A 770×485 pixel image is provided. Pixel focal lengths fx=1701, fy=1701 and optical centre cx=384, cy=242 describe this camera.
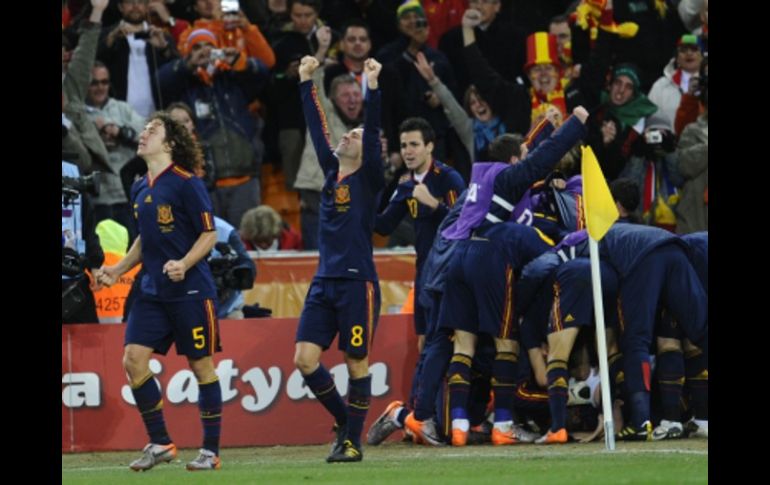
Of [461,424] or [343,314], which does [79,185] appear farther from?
[461,424]

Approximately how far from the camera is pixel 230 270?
45.2 feet

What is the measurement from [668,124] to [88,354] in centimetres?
693

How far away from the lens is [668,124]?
17.6 metres

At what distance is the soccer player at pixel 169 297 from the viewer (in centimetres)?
1130

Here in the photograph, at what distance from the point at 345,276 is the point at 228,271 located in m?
2.15

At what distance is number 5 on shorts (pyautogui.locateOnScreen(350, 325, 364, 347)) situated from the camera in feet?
38.7

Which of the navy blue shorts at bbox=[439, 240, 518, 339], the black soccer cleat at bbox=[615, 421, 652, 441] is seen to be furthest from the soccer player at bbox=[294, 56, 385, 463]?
the black soccer cleat at bbox=[615, 421, 652, 441]

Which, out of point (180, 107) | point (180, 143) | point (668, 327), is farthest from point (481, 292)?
point (180, 107)

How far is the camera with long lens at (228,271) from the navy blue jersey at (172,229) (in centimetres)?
190

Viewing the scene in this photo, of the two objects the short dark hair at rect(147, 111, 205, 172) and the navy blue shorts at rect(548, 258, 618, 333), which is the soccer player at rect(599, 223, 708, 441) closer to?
the navy blue shorts at rect(548, 258, 618, 333)

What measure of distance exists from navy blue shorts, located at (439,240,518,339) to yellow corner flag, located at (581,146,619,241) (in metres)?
1.39

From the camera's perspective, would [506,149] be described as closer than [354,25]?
Yes

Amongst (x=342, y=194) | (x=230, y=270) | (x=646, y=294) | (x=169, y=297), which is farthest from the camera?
(x=230, y=270)

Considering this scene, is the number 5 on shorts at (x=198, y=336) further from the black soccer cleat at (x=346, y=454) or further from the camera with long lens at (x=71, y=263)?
the camera with long lens at (x=71, y=263)
